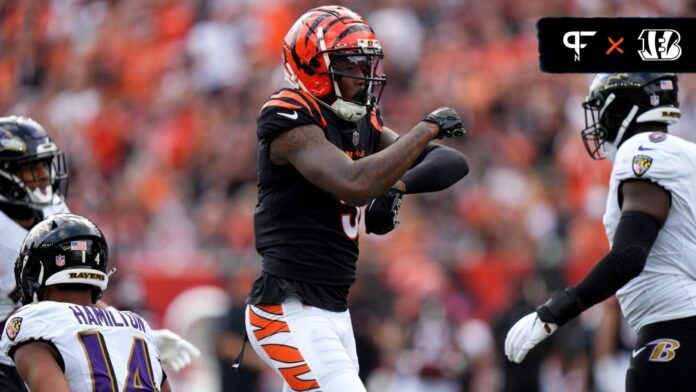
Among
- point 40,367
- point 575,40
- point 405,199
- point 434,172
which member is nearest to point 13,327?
point 40,367

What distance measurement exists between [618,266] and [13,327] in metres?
2.33

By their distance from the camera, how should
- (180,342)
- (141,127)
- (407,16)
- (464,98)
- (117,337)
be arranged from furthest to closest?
(141,127), (407,16), (464,98), (180,342), (117,337)

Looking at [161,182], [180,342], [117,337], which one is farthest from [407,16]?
[117,337]

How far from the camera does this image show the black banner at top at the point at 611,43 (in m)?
5.77

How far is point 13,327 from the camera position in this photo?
442 cm

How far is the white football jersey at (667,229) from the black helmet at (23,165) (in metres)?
2.63

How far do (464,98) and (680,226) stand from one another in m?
7.57

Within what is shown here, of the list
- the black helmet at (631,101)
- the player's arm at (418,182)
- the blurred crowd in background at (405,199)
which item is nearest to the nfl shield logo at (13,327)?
the player's arm at (418,182)

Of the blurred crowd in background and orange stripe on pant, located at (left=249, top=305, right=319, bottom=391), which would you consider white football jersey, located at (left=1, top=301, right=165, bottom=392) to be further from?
the blurred crowd in background

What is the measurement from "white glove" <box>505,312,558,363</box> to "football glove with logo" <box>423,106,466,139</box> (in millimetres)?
877

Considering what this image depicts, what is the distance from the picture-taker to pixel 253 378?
35.6 ft

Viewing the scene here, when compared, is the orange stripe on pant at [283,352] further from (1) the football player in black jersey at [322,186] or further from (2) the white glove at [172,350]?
(2) the white glove at [172,350]

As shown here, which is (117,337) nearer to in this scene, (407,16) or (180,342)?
(180,342)

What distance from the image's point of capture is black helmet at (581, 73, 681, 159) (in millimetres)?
5305
